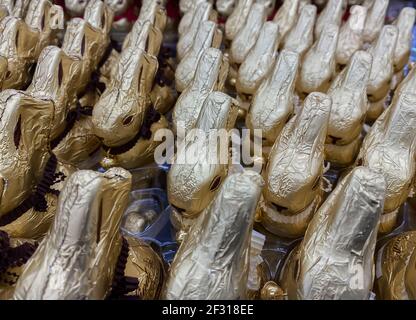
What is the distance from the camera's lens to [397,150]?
934 mm

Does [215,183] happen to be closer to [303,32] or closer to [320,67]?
[320,67]

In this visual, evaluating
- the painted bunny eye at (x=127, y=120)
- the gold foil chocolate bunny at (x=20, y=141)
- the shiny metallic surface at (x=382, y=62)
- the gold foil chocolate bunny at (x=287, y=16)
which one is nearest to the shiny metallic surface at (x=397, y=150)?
the shiny metallic surface at (x=382, y=62)

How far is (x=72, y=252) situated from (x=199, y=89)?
0.57 meters

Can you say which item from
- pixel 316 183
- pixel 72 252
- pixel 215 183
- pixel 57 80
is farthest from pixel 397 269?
pixel 57 80

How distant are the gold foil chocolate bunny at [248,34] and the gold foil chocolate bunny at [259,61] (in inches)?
5.4

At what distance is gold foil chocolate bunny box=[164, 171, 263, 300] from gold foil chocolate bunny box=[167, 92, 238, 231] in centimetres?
21

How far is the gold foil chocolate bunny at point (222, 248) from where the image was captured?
2.11 ft

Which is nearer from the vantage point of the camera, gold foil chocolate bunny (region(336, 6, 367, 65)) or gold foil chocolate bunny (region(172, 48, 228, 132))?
gold foil chocolate bunny (region(172, 48, 228, 132))

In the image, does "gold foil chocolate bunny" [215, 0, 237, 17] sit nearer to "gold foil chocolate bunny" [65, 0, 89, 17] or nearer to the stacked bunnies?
the stacked bunnies

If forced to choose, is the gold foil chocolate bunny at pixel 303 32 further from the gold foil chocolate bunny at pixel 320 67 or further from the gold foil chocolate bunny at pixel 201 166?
the gold foil chocolate bunny at pixel 201 166

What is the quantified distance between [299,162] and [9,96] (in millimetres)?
538

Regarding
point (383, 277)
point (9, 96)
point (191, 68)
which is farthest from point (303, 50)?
point (9, 96)

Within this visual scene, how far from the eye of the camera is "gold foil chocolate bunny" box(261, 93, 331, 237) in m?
0.89

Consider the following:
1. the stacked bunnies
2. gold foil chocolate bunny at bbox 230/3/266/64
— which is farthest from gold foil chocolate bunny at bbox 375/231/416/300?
gold foil chocolate bunny at bbox 230/3/266/64
